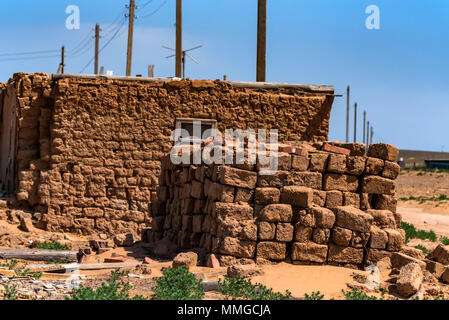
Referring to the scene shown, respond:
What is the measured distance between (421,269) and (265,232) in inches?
77.8

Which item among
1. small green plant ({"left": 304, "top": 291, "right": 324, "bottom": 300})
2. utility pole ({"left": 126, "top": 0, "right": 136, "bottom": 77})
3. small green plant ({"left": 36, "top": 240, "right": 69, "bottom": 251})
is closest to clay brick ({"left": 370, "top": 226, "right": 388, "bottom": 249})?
small green plant ({"left": 304, "top": 291, "right": 324, "bottom": 300})

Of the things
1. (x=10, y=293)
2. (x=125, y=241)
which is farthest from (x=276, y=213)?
(x=125, y=241)

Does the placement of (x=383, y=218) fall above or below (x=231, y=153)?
below

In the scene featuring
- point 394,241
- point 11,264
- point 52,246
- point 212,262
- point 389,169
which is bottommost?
point 52,246

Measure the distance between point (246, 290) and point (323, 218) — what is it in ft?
6.72

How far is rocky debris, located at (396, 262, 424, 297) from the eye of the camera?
6.55 metres

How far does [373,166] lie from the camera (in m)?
8.42

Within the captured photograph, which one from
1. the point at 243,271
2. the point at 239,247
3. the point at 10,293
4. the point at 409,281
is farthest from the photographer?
the point at 239,247

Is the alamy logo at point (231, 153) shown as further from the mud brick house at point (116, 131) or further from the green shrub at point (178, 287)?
the mud brick house at point (116, 131)

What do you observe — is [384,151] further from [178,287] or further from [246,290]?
[178,287]
